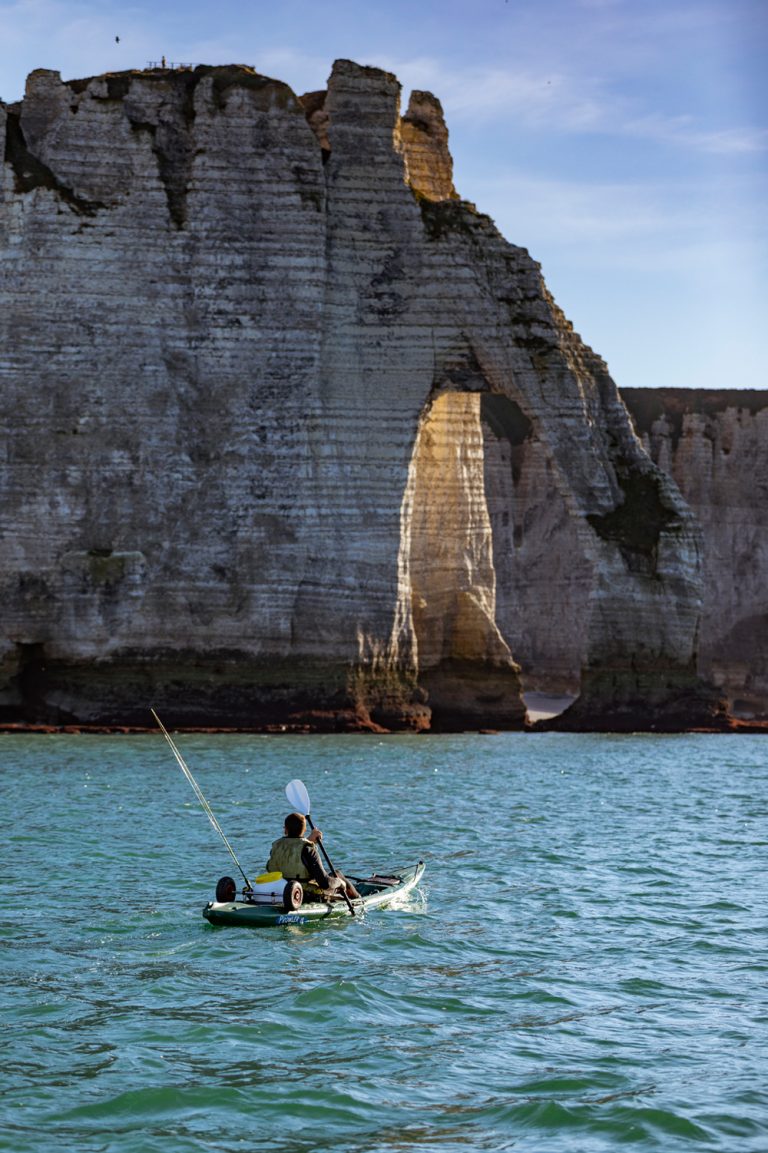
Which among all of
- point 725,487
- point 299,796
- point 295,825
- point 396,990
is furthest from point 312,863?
point 725,487

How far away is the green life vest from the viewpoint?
17.3 m

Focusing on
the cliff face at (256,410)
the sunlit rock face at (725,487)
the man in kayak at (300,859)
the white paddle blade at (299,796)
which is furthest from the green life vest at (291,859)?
the sunlit rock face at (725,487)

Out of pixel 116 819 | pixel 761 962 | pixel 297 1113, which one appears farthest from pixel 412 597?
pixel 297 1113

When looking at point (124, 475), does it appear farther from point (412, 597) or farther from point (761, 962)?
point (761, 962)

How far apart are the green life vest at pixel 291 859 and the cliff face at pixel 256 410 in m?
26.3

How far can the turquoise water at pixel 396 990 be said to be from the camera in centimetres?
1157

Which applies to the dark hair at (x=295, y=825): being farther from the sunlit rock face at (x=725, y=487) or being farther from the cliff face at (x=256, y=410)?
the sunlit rock face at (x=725, y=487)

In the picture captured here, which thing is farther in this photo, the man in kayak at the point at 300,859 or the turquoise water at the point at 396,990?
the man in kayak at the point at 300,859

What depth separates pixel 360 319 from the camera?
47.5 meters

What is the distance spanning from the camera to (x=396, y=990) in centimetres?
1490

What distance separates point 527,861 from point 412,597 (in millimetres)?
28283

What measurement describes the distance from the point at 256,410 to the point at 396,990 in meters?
32.0

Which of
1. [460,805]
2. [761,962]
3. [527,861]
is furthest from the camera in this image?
[460,805]

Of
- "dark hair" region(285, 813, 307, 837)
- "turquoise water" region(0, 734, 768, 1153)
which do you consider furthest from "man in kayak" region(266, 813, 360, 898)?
"turquoise water" region(0, 734, 768, 1153)
